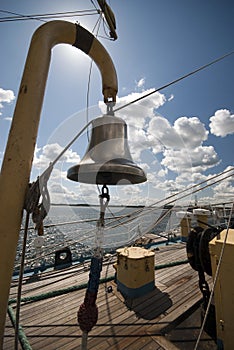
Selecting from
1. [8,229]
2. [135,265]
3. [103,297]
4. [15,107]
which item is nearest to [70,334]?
[103,297]

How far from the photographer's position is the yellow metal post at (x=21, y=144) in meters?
0.99

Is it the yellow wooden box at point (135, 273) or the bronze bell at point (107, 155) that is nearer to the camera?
the bronze bell at point (107, 155)

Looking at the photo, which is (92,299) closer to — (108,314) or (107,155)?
(107,155)

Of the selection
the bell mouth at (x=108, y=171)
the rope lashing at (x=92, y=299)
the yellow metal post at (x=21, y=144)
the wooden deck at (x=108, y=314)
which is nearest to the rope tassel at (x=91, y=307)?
the rope lashing at (x=92, y=299)

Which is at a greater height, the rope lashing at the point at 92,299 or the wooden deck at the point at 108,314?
the rope lashing at the point at 92,299

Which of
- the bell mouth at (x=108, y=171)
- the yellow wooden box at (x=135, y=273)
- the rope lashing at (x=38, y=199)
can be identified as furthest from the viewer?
the yellow wooden box at (x=135, y=273)

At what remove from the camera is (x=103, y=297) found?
10.1 ft

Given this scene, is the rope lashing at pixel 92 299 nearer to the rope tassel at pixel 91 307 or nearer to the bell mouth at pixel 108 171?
the rope tassel at pixel 91 307

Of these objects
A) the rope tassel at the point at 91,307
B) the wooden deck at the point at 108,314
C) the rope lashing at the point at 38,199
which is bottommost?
the wooden deck at the point at 108,314

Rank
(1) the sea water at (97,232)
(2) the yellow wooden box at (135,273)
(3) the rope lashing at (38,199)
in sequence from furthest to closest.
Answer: (2) the yellow wooden box at (135,273) < (1) the sea water at (97,232) < (3) the rope lashing at (38,199)

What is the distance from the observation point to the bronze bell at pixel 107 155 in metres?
1.20

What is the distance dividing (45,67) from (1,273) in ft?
4.19

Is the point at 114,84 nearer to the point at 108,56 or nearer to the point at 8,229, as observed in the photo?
the point at 108,56

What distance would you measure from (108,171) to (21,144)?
53 centimetres
